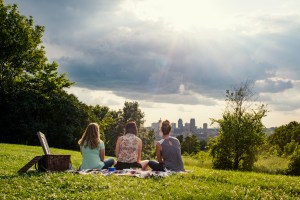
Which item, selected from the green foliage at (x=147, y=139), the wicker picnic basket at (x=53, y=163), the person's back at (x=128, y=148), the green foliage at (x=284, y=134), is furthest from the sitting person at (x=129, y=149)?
the green foliage at (x=284, y=134)

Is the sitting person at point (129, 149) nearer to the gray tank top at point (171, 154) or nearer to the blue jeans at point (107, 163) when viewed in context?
the blue jeans at point (107, 163)

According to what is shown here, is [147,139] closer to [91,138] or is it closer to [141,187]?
[91,138]

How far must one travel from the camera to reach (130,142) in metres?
15.9

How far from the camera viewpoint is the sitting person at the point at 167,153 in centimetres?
1587

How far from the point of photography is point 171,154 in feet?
52.2

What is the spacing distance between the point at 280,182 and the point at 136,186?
5375 millimetres

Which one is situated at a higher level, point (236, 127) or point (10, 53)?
point (10, 53)

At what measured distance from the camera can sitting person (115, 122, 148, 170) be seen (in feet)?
52.4

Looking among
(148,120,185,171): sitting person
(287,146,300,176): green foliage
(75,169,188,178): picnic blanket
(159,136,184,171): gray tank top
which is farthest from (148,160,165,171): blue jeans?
(287,146,300,176): green foliage

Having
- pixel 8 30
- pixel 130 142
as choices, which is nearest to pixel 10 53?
pixel 8 30

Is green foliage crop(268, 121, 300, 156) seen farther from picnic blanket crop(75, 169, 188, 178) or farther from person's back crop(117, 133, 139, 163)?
picnic blanket crop(75, 169, 188, 178)

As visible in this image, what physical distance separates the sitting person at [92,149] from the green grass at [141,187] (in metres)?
2.01

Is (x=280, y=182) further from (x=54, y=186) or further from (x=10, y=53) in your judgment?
(x=10, y=53)

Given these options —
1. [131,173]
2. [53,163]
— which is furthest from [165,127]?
[53,163]
